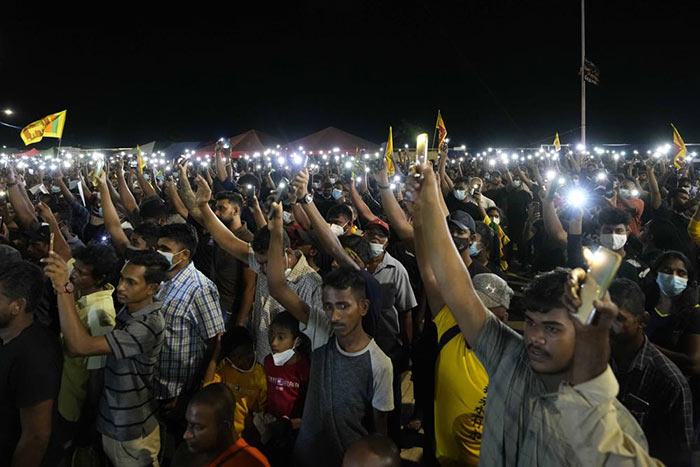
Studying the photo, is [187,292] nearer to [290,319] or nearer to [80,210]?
[290,319]

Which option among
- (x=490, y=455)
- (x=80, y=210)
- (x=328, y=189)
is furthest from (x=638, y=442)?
(x=328, y=189)

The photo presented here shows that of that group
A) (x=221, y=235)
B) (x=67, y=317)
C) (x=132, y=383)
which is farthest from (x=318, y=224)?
(x=67, y=317)

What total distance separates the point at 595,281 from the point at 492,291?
178 cm

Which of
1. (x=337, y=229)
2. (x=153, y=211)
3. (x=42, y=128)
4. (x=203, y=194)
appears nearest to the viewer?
(x=203, y=194)

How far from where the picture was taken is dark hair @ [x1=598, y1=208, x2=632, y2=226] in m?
5.10

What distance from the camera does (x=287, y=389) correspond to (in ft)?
11.1

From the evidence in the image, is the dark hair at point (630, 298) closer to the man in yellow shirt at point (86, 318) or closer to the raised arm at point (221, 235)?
the raised arm at point (221, 235)

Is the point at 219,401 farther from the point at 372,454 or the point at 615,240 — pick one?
the point at 615,240

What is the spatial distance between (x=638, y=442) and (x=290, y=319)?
232 centimetres

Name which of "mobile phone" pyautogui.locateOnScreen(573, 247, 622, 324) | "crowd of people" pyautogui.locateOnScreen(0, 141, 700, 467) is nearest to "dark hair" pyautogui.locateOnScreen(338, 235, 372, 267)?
"crowd of people" pyautogui.locateOnScreen(0, 141, 700, 467)

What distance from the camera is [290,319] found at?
345cm

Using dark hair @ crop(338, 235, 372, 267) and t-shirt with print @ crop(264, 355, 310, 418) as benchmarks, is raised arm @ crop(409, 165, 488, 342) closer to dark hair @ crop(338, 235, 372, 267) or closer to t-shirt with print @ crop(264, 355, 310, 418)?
t-shirt with print @ crop(264, 355, 310, 418)

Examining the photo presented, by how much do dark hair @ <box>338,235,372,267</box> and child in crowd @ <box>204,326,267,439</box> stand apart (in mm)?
1301

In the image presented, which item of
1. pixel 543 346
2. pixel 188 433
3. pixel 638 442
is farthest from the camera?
pixel 188 433
